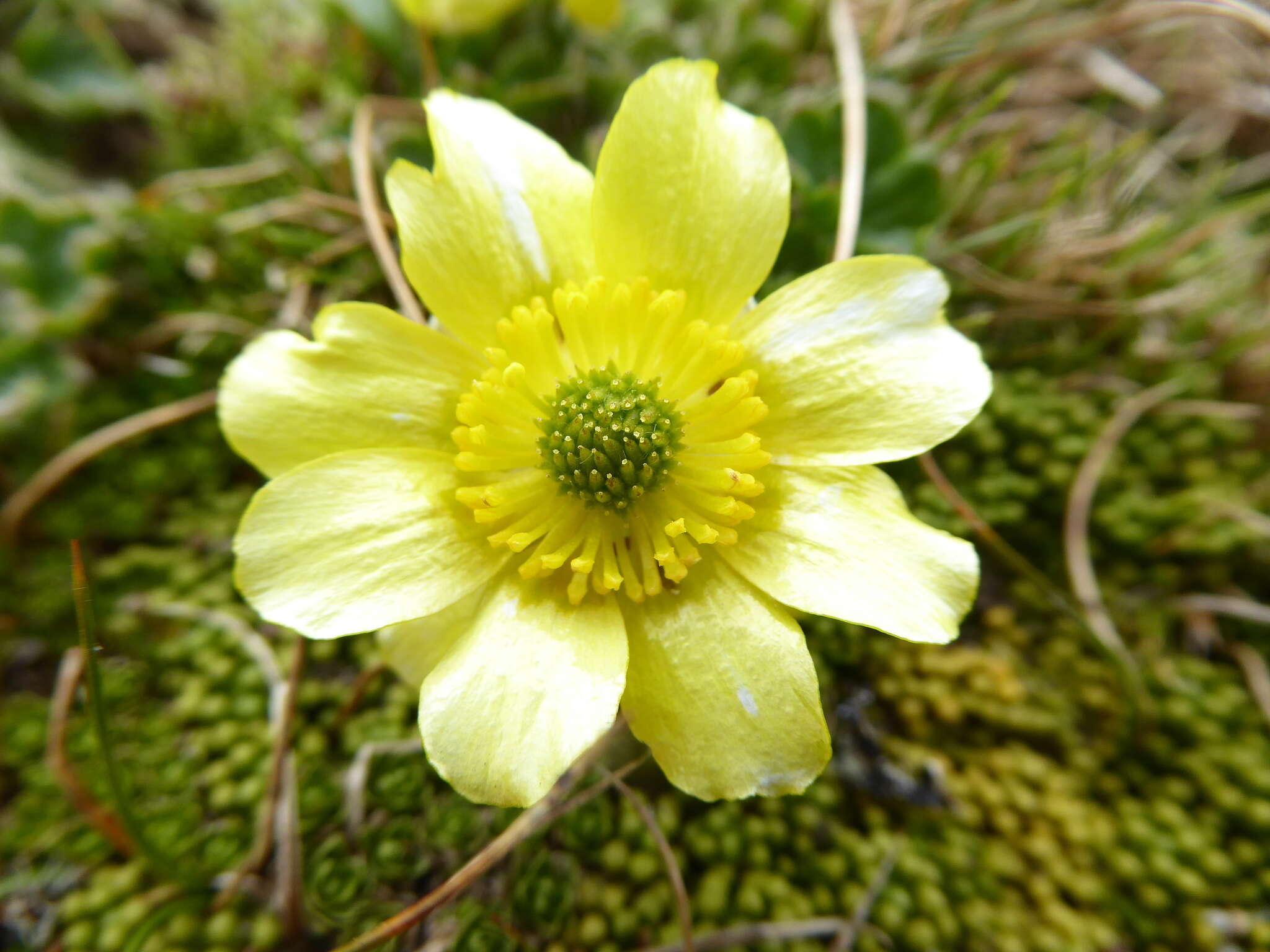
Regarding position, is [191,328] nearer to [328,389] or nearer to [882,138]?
[328,389]

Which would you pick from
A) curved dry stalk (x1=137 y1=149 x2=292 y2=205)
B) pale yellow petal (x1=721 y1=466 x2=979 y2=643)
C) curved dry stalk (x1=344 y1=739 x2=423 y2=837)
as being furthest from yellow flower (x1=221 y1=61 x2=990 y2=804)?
curved dry stalk (x1=137 y1=149 x2=292 y2=205)

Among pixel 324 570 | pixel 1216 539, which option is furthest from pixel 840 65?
pixel 324 570

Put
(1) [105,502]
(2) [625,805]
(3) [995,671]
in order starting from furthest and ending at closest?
(1) [105,502] → (3) [995,671] → (2) [625,805]

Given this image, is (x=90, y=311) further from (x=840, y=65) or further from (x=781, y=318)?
(x=840, y=65)

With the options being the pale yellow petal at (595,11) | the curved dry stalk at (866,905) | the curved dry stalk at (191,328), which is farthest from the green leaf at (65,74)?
the curved dry stalk at (866,905)

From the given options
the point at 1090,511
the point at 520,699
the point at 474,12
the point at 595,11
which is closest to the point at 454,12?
the point at 474,12

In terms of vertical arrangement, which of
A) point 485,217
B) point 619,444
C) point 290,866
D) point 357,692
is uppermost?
point 485,217
